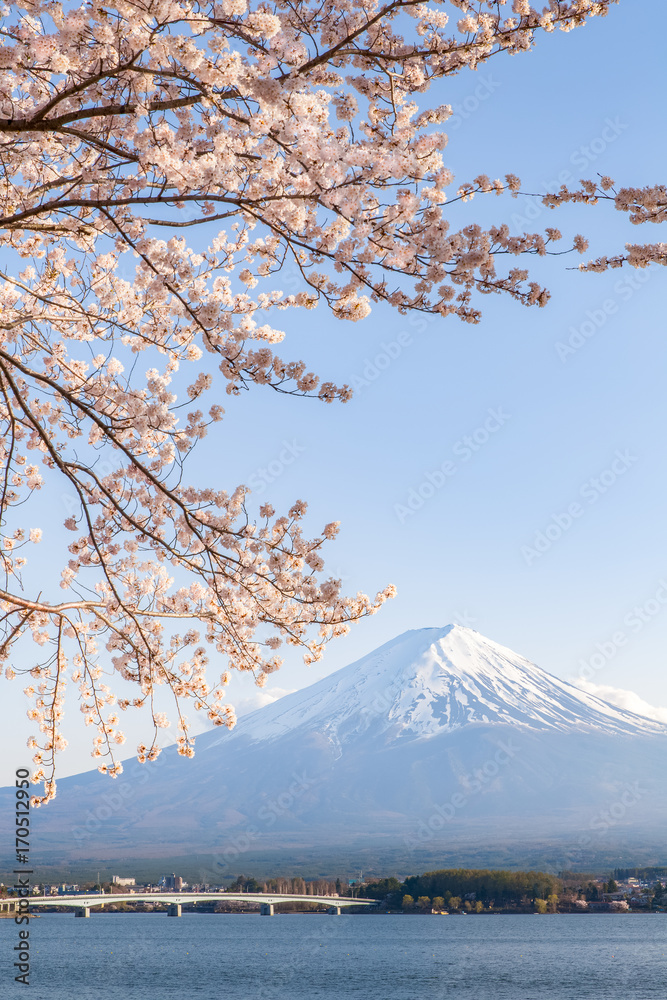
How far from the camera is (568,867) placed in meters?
102

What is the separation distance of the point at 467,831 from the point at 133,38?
148355 millimetres

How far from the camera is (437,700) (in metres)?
182

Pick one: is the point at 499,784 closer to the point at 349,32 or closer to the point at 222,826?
the point at 222,826

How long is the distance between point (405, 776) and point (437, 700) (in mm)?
26321

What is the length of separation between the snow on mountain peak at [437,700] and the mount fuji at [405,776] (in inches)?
13.0

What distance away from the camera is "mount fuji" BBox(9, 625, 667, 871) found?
445ft

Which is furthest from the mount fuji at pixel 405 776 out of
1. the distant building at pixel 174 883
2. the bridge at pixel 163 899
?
the bridge at pixel 163 899

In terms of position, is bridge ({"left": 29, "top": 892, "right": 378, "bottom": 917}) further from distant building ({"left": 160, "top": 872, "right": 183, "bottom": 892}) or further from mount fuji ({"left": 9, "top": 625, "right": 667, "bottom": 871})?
mount fuji ({"left": 9, "top": 625, "right": 667, "bottom": 871})

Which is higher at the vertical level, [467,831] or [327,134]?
[327,134]

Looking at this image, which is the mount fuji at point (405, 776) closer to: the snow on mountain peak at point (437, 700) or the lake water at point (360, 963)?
the snow on mountain peak at point (437, 700)

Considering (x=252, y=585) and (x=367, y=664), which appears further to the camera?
(x=367, y=664)

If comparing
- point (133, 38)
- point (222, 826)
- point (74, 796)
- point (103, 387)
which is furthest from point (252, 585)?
point (74, 796)

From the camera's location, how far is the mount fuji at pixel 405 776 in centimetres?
13550

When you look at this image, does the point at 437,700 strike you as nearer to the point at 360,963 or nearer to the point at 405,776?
the point at 405,776
